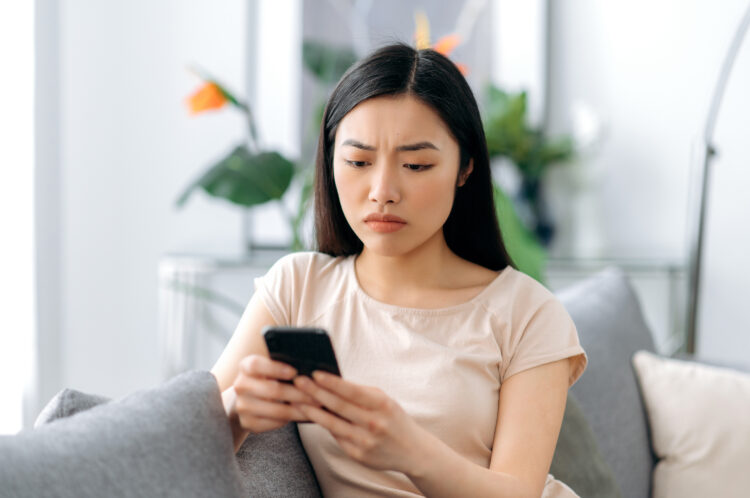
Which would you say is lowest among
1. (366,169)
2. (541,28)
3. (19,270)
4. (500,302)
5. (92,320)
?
(92,320)

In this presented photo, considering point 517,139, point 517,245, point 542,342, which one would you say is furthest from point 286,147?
point 542,342

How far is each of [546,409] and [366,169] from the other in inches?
17.1

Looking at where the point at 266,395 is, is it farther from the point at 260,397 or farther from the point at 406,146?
the point at 406,146

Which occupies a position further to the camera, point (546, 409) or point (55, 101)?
point (55, 101)

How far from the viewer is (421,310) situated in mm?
1220

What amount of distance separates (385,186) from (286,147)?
6.58 ft

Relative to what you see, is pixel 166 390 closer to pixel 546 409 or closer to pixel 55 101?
pixel 546 409

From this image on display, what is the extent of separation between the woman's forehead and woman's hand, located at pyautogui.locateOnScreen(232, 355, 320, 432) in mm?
390

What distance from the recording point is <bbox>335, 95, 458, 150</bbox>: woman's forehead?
111 centimetres

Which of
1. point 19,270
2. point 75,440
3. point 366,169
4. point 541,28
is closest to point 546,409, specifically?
point 366,169

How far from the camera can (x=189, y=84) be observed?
2.90 meters

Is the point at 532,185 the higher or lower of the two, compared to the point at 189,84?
lower

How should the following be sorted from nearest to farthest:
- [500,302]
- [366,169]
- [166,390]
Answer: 1. [166,390]
2. [366,169]
3. [500,302]

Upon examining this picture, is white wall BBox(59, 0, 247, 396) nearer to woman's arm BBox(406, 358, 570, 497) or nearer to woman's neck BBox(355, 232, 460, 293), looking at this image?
woman's neck BBox(355, 232, 460, 293)
